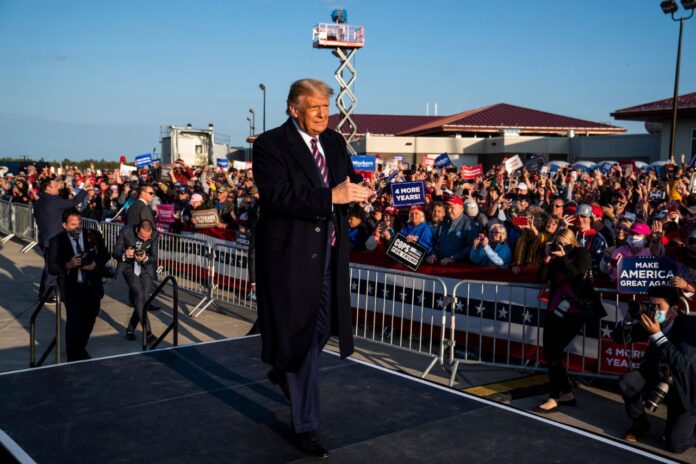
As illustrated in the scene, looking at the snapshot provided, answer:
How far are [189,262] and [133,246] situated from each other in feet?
7.13

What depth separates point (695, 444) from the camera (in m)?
5.52

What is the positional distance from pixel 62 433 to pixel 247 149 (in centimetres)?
5503

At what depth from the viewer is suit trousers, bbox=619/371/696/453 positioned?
17.3ft

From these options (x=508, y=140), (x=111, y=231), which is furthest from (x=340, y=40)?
(x=111, y=231)

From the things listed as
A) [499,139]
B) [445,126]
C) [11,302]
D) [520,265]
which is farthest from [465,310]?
[445,126]

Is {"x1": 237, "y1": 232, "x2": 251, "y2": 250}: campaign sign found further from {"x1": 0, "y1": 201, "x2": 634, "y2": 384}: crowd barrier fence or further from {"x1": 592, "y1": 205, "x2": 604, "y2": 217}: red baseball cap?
{"x1": 592, "y1": 205, "x2": 604, "y2": 217}: red baseball cap

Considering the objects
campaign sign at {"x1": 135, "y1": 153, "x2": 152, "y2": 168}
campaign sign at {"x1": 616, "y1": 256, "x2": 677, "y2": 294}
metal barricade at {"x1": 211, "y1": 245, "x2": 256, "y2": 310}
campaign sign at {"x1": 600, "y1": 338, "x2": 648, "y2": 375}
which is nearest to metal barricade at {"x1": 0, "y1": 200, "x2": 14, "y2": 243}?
campaign sign at {"x1": 135, "y1": 153, "x2": 152, "y2": 168}

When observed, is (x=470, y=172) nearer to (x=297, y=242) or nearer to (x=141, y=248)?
(x=141, y=248)

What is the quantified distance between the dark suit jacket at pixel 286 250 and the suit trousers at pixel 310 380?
0.25 ft

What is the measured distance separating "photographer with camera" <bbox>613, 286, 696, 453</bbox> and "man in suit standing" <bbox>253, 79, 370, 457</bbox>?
2947 mm

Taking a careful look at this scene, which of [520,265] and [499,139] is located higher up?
[499,139]

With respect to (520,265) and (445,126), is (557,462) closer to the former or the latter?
(520,265)

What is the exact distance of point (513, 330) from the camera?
746 centimetres

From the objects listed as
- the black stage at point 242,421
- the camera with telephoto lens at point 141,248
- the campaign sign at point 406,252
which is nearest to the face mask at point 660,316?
the black stage at point 242,421
